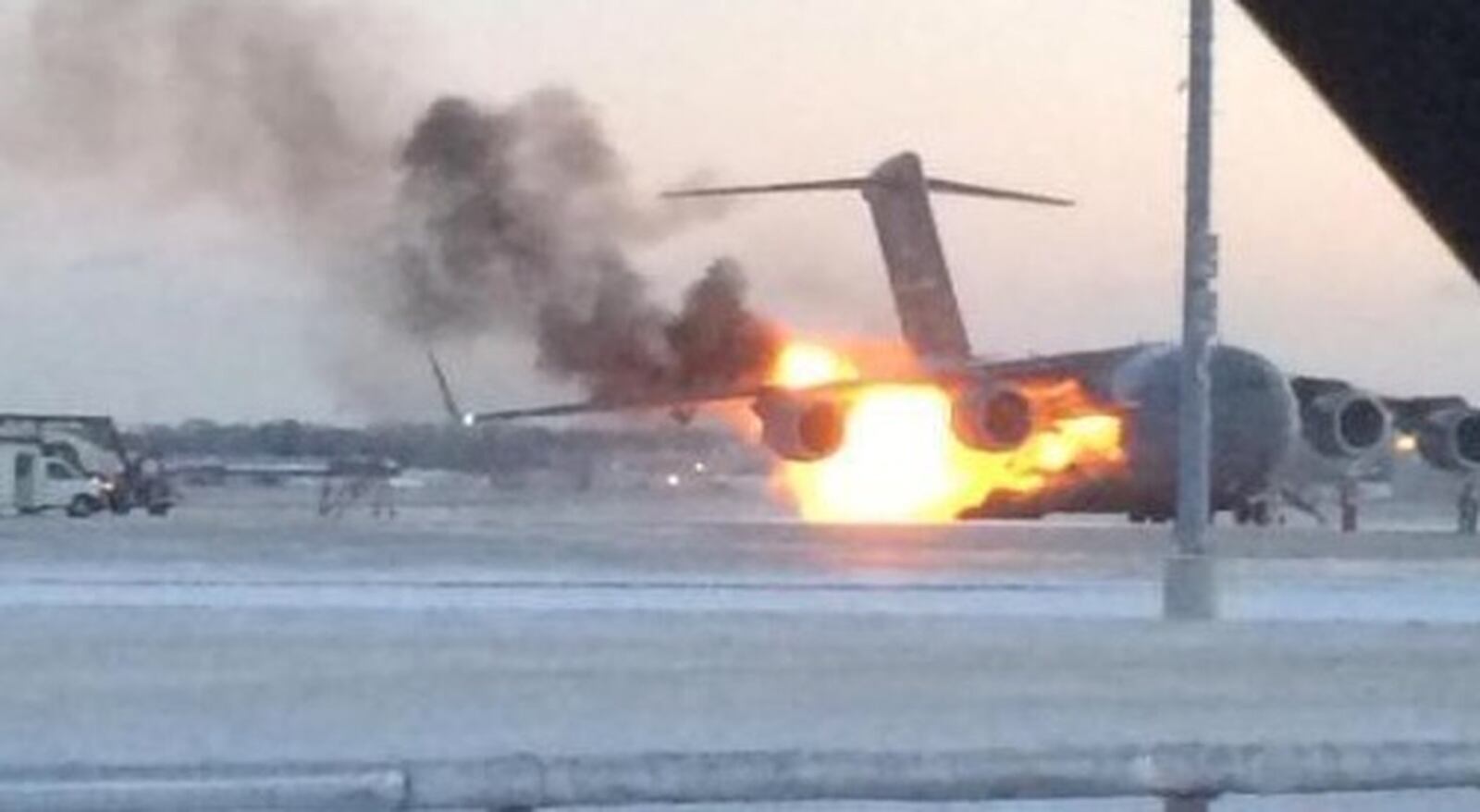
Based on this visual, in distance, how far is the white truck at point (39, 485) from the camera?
6253 centimetres

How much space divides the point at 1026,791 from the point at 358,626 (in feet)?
54.8

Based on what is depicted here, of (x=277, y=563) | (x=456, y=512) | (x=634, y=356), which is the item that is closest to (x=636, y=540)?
(x=277, y=563)

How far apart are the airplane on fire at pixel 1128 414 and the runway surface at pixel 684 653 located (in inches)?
509

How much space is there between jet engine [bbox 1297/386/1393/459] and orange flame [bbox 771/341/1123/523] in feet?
12.0

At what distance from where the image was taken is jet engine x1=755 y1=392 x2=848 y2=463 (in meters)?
53.8

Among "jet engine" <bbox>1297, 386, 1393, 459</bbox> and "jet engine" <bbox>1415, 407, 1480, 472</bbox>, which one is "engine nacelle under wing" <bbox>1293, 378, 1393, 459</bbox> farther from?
"jet engine" <bbox>1415, 407, 1480, 472</bbox>

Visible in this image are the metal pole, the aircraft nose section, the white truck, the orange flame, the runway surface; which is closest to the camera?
the runway surface

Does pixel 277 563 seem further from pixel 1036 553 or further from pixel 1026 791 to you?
pixel 1026 791

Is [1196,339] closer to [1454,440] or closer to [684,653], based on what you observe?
[684,653]

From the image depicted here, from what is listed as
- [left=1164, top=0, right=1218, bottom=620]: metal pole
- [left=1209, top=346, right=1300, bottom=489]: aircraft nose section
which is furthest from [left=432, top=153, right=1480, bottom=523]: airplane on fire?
[left=1164, top=0, right=1218, bottom=620]: metal pole

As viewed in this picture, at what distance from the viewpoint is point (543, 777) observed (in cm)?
567

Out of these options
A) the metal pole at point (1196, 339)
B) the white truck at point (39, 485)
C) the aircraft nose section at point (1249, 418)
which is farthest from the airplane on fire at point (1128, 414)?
the metal pole at point (1196, 339)

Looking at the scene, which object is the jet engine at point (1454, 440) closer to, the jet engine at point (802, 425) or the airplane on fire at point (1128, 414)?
the airplane on fire at point (1128, 414)

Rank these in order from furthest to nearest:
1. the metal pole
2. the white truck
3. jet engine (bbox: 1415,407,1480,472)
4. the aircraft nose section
A: the white truck → jet engine (bbox: 1415,407,1480,472) → the aircraft nose section → the metal pole
